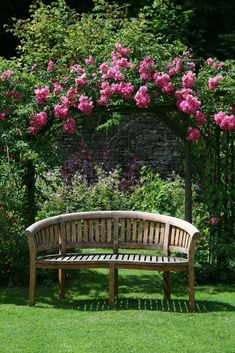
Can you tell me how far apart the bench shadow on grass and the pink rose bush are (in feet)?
5.39

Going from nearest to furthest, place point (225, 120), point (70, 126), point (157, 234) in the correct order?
point (157, 234), point (225, 120), point (70, 126)

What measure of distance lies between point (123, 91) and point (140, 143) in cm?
577

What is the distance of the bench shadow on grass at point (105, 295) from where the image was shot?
6.78m

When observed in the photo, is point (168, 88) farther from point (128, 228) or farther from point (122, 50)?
point (128, 228)

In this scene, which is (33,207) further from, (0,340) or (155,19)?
(155,19)

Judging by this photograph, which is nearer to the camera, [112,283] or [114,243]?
[112,283]

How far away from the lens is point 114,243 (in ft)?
24.1

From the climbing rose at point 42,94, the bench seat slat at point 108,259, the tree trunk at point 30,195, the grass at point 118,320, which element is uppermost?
the climbing rose at point 42,94

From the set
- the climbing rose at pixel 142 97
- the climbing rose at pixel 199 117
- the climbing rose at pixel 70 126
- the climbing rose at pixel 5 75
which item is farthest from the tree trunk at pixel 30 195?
the climbing rose at pixel 199 117

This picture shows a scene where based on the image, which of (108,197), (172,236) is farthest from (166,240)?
(108,197)

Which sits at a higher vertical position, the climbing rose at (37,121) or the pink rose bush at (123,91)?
the pink rose bush at (123,91)

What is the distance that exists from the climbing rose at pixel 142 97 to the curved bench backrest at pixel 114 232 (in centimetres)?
120

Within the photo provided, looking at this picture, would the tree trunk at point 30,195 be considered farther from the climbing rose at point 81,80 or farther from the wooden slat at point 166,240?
the wooden slat at point 166,240

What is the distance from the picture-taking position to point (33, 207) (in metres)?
8.27
